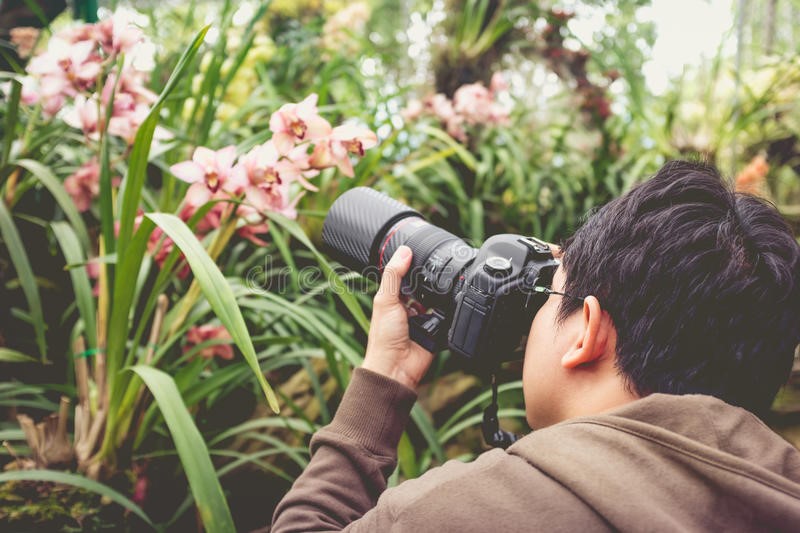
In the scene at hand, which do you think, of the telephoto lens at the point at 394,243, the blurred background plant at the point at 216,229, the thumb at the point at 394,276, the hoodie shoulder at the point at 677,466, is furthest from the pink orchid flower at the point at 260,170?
the hoodie shoulder at the point at 677,466

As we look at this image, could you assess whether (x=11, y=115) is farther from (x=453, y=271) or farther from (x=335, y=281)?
(x=453, y=271)

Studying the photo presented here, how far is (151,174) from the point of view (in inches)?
70.2

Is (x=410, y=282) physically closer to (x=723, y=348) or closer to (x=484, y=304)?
(x=484, y=304)

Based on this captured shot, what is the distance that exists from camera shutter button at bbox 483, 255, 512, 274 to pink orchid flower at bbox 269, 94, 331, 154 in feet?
1.17

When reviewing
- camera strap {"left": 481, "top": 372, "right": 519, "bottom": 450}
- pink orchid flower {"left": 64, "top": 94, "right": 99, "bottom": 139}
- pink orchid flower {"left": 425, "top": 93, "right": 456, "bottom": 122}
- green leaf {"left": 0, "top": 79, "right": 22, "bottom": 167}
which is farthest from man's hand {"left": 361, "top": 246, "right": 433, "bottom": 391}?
pink orchid flower {"left": 425, "top": 93, "right": 456, "bottom": 122}

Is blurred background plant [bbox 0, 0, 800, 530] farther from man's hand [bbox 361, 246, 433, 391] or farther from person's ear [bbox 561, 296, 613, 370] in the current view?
person's ear [bbox 561, 296, 613, 370]

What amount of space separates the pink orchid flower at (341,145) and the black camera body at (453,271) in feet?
0.22

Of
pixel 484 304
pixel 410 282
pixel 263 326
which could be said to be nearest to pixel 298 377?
pixel 263 326

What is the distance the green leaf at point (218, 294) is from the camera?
69cm

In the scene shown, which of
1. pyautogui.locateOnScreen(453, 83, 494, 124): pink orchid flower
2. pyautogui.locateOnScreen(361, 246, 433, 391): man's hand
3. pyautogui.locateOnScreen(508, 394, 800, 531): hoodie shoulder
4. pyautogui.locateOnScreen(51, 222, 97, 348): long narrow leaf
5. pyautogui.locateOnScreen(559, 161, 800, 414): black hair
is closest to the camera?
pyautogui.locateOnScreen(508, 394, 800, 531): hoodie shoulder

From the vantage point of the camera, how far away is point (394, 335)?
2.87 feet

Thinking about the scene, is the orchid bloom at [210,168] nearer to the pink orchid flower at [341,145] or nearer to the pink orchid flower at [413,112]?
the pink orchid flower at [341,145]

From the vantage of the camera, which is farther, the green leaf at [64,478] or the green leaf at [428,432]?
the green leaf at [428,432]

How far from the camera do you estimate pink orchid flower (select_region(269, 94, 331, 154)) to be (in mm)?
920
